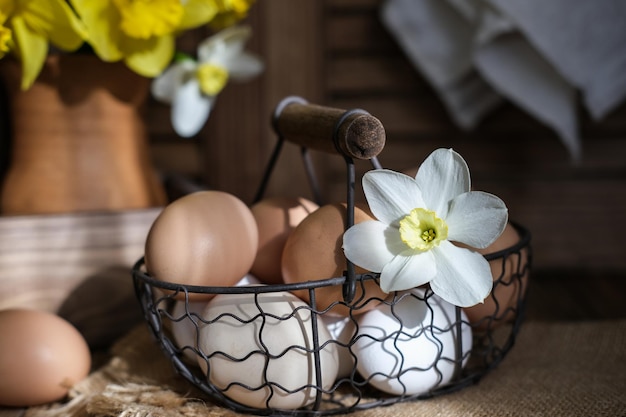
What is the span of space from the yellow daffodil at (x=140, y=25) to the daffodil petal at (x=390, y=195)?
0.35m

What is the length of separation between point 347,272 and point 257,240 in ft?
0.40

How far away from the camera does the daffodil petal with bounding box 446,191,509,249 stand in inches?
20.5

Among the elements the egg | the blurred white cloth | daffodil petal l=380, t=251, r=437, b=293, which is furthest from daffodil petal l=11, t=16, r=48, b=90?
the blurred white cloth

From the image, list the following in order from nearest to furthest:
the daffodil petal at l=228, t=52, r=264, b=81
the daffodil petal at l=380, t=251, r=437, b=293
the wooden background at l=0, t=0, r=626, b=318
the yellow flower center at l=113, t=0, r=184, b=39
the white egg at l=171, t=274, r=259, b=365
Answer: the daffodil petal at l=380, t=251, r=437, b=293 < the white egg at l=171, t=274, r=259, b=365 < the yellow flower center at l=113, t=0, r=184, b=39 < the daffodil petal at l=228, t=52, r=264, b=81 < the wooden background at l=0, t=0, r=626, b=318

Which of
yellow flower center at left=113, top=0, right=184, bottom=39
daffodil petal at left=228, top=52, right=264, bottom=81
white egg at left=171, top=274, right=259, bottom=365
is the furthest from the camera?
daffodil petal at left=228, top=52, right=264, bottom=81

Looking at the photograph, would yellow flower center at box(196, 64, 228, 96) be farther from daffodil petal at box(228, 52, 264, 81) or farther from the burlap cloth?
the burlap cloth

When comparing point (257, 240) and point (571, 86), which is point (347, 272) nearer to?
point (257, 240)

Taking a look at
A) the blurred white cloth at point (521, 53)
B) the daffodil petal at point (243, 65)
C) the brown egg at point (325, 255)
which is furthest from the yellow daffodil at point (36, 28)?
the blurred white cloth at point (521, 53)

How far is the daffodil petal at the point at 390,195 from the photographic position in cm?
54

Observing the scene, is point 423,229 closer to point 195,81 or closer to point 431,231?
point 431,231

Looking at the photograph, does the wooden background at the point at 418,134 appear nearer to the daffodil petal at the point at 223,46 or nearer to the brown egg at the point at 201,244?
the daffodil petal at the point at 223,46

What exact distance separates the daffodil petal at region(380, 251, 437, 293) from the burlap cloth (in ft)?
0.44

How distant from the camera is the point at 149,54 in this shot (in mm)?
810

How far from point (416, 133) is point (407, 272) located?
0.75 meters
